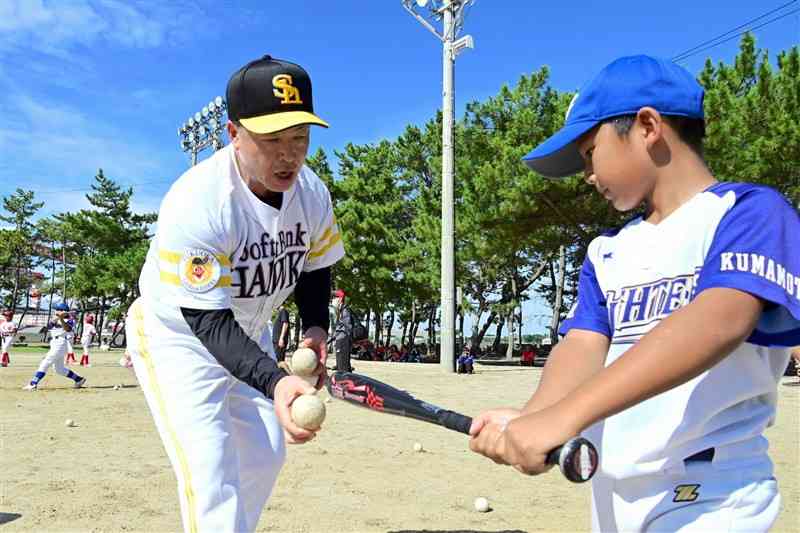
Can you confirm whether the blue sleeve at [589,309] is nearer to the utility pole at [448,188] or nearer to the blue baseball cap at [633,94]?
the blue baseball cap at [633,94]

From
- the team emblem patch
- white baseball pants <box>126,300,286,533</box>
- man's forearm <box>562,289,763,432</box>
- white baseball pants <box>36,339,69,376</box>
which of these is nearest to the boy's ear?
man's forearm <box>562,289,763,432</box>

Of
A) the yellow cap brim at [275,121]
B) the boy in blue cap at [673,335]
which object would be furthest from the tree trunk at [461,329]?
the boy in blue cap at [673,335]

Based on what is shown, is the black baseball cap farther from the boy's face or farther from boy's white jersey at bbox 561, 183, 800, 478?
boy's white jersey at bbox 561, 183, 800, 478

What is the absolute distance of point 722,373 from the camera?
1.69 meters

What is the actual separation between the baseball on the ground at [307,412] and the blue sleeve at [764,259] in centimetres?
131

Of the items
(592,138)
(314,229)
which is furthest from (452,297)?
(592,138)

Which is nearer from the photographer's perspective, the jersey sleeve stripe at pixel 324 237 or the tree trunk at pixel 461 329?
the jersey sleeve stripe at pixel 324 237

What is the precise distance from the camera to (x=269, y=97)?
2725mm

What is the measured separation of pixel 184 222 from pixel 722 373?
6.77 ft

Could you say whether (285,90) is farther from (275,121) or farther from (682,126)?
(682,126)

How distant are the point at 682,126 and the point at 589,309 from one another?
2.10ft

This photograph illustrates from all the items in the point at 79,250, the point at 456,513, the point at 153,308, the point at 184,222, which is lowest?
the point at 456,513

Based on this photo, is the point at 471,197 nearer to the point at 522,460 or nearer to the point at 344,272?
the point at 344,272

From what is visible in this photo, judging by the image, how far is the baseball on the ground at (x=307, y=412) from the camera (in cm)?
226
